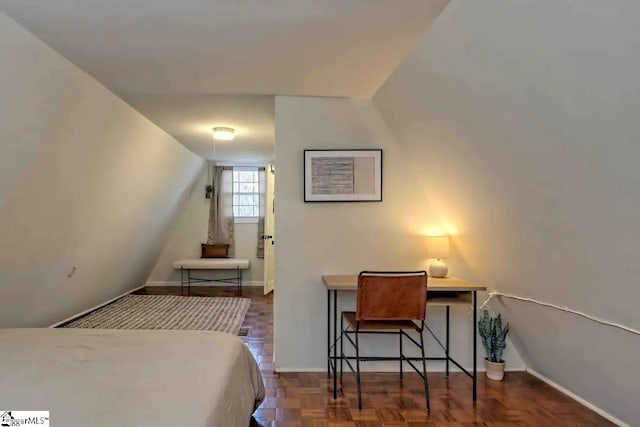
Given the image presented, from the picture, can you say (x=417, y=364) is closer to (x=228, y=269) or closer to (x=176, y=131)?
(x=176, y=131)

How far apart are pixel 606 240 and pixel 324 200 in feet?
6.54

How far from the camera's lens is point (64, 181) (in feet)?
10.7

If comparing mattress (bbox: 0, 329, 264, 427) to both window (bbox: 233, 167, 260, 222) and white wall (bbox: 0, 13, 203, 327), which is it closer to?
white wall (bbox: 0, 13, 203, 327)

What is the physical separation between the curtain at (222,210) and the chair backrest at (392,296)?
504 cm

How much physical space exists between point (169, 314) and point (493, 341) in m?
3.74

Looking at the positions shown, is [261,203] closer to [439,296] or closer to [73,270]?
[73,270]

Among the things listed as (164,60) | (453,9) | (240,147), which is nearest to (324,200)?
(164,60)

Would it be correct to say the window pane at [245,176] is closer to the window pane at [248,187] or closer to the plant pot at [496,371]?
the window pane at [248,187]

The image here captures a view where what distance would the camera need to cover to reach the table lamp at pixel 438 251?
331cm

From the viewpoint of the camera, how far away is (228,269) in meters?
7.36

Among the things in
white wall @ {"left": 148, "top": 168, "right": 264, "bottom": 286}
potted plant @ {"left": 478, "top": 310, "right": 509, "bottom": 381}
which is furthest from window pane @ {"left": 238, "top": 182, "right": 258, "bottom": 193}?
potted plant @ {"left": 478, "top": 310, "right": 509, "bottom": 381}

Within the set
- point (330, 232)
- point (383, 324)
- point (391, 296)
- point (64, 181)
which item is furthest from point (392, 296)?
point (64, 181)

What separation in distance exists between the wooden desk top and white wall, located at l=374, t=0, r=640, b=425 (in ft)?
0.63

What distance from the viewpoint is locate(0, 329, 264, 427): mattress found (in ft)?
4.60
